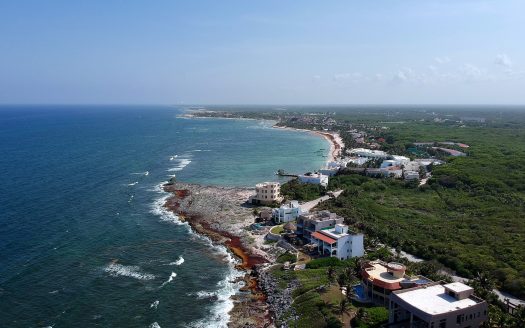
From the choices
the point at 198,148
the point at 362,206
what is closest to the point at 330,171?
the point at 362,206

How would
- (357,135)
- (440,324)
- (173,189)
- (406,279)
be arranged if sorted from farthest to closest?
(357,135)
(173,189)
(406,279)
(440,324)

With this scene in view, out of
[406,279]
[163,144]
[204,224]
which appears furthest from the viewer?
[163,144]

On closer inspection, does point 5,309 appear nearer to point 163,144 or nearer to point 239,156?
point 239,156

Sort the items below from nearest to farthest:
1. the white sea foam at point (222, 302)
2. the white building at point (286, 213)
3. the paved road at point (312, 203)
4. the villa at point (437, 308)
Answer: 1. the villa at point (437, 308)
2. the white sea foam at point (222, 302)
3. the white building at point (286, 213)
4. the paved road at point (312, 203)

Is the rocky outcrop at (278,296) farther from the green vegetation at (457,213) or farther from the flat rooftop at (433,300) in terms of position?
the green vegetation at (457,213)

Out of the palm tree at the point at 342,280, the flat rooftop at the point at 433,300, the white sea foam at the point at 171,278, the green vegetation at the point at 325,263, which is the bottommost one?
the white sea foam at the point at 171,278

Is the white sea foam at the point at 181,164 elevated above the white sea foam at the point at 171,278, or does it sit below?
above

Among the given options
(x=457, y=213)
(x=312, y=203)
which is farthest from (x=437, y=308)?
(x=312, y=203)

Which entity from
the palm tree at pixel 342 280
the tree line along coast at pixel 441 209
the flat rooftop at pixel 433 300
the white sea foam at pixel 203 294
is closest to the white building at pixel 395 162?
the tree line along coast at pixel 441 209
